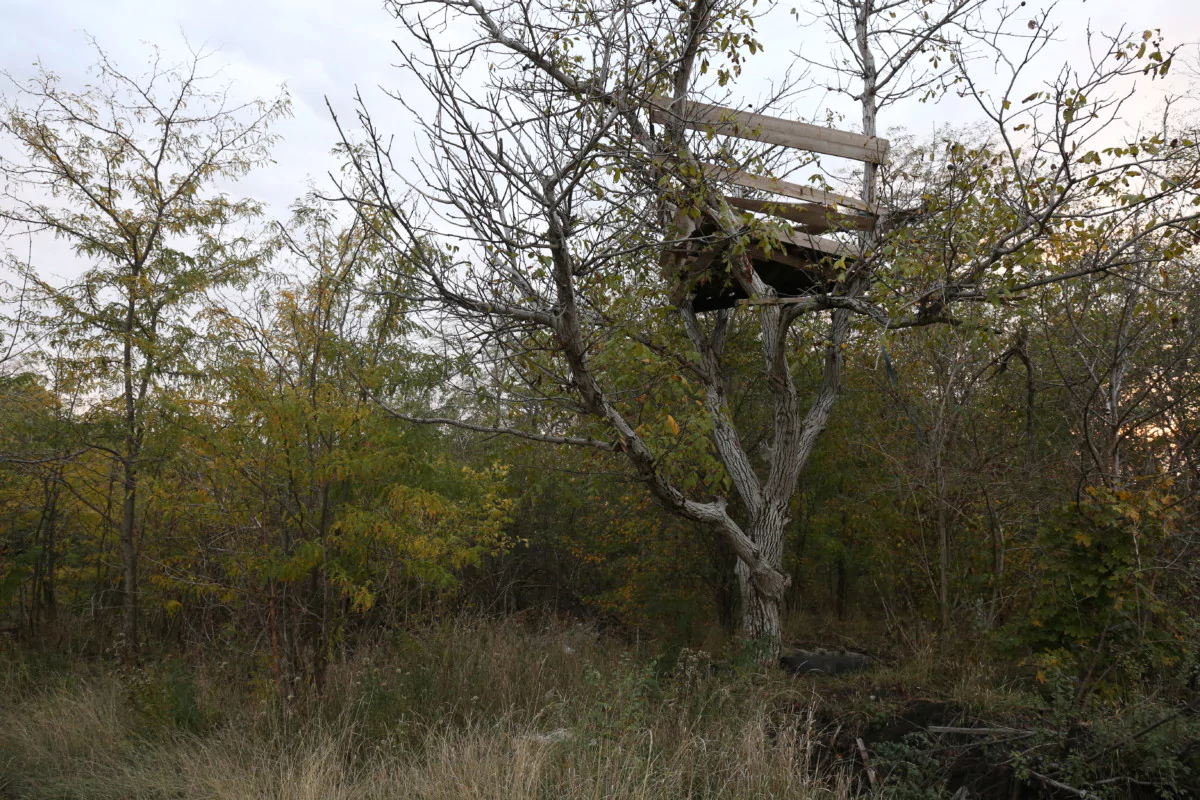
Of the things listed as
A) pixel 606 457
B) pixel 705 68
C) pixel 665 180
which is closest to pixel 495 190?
pixel 665 180

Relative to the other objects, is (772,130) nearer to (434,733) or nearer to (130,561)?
(434,733)

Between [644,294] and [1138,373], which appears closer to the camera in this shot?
[1138,373]

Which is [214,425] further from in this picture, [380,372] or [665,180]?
[665,180]

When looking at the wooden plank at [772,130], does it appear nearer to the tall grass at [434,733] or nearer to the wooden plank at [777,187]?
the wooden plank at [777,187]

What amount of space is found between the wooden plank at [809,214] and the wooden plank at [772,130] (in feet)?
1.74

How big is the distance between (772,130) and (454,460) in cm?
487

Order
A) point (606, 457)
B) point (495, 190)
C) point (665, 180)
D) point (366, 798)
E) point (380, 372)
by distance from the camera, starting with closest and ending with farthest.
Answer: point (366, 798) < point (495, 190) < point (665, 180) < point (380, 372) < point (606, 457)

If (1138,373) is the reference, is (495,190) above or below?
above

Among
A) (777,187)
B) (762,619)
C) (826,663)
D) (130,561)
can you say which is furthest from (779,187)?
(130,561)

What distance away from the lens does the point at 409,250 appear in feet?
17.1

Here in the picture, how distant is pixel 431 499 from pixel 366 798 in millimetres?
2743

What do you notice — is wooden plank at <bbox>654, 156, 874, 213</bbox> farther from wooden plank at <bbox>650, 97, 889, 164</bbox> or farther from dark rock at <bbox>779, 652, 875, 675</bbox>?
dark rock at <bbox>779, 652, 875, 675</bbox>

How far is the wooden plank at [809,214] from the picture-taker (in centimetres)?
640

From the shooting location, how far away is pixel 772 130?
6.88 meters
